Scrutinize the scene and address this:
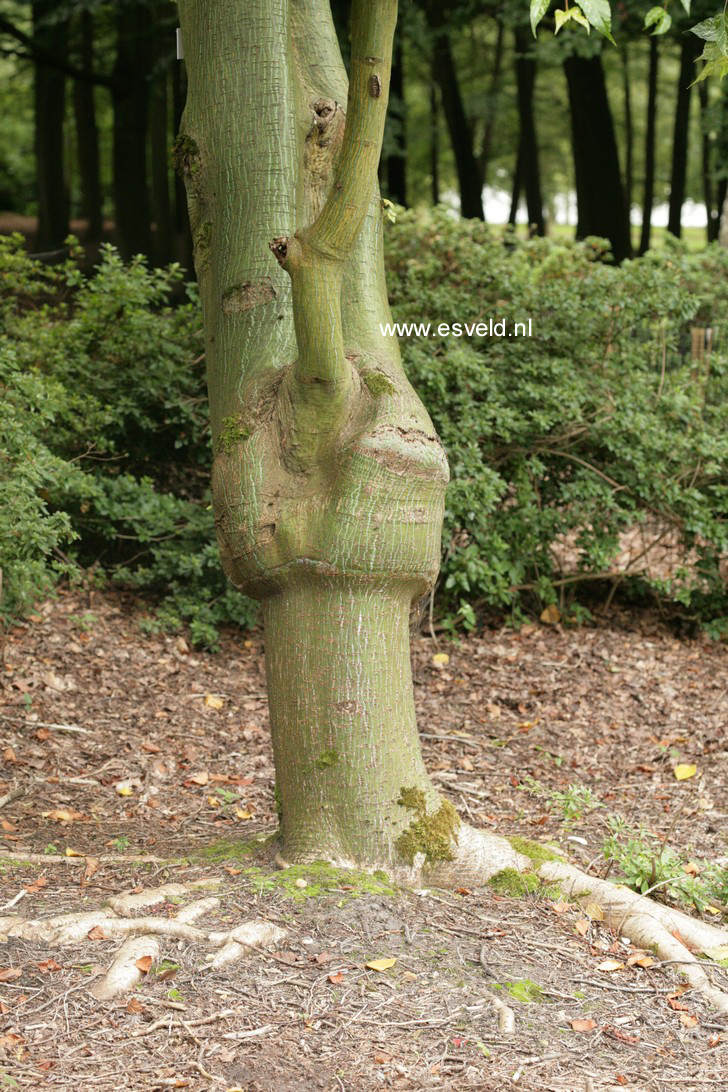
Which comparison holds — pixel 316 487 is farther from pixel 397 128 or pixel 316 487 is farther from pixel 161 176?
pixel 161 176

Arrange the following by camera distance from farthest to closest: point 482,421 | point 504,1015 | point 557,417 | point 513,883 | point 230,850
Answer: point 557,417 < point 482,421 < point 230,850 < point 513,883 < point 504,1015

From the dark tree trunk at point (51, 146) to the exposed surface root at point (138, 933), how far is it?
15952mm

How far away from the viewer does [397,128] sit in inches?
597

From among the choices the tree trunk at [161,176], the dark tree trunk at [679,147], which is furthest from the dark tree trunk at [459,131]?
the tree trunk at [161,176]

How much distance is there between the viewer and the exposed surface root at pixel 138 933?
281 cm

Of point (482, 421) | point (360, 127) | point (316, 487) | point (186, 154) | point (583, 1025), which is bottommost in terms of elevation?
point (583, 1025)

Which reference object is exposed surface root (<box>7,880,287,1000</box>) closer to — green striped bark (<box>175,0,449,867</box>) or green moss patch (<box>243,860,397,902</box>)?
green moss patch (<box>243,860,397,902</box>)

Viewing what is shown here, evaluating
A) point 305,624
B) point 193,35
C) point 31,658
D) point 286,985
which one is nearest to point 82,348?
point 31,658

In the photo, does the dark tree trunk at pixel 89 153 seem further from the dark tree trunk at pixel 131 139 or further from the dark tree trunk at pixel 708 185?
the dark tree trunk at pixel 708 185

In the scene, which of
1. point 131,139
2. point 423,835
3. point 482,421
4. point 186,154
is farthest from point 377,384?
point 131,139

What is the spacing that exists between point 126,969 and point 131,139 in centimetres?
1615

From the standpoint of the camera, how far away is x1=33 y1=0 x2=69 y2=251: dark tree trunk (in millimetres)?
17672

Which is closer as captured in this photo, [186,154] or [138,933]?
[138,933]

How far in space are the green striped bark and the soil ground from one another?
32 centimetres
